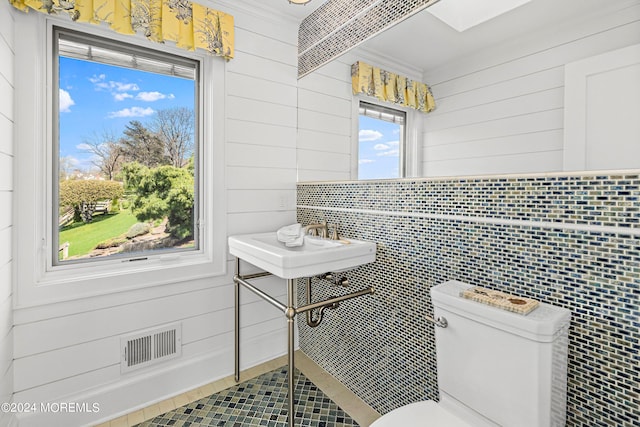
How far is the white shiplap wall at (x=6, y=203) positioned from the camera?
4.15ft

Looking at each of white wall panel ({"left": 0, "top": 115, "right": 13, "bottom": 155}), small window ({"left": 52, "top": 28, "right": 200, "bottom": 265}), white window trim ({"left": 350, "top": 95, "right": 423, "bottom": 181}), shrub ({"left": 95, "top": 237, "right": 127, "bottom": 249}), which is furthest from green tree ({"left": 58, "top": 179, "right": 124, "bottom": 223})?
white window trim ({"left": 350, "top": 95, "right": 423, "bottom": 181})

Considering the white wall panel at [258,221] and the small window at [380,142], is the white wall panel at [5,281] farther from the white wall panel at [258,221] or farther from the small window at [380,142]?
the small window at [380,142]

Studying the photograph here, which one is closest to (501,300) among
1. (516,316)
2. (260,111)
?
(516,316)

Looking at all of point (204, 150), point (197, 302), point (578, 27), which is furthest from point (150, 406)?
point (578, 27)

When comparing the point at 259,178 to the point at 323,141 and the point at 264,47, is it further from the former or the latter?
the point at 264,47

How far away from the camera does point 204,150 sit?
76.7 inches

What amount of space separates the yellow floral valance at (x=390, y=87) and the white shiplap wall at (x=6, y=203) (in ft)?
5.25

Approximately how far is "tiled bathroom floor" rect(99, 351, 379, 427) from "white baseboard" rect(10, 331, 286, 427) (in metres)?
0.05

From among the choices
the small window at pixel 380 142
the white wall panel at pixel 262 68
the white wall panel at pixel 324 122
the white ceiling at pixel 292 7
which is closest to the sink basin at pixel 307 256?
the small window at pixel 380 142

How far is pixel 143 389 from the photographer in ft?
5.60

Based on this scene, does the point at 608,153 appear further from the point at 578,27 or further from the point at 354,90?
the point at 354,90

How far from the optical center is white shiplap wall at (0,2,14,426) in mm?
1265

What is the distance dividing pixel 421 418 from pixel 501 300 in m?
0.48

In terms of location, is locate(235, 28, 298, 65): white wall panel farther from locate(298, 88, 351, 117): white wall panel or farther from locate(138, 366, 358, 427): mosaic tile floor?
locate(138, 366, 358, 427): mosaic tile floor
